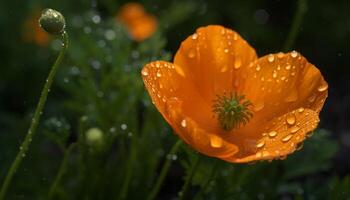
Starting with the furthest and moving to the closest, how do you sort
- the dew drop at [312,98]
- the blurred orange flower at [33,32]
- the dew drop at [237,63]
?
the blurred orange flower at [33,32]
the dew drop at [237,63]
the dew drop at [312,98]

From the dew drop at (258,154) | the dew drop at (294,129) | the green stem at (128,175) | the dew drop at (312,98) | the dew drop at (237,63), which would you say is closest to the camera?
the dew drop at (258,154)

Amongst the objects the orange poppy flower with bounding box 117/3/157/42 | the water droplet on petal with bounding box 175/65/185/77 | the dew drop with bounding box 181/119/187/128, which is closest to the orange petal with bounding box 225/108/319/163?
the dew drop with bounding box 181/119/187/128

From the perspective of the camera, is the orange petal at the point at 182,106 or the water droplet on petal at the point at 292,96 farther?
the water droplet on petal at the point at 292,96

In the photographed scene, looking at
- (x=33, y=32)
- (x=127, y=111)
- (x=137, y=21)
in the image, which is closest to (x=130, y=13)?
(x=137, y=21)

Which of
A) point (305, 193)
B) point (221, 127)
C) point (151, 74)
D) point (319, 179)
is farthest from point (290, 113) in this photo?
point (319, 179)

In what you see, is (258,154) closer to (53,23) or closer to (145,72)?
(145,72)

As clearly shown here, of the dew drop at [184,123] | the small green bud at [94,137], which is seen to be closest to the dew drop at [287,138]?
the dew drop at [184,123]

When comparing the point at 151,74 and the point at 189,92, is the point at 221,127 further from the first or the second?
the point at 151,74

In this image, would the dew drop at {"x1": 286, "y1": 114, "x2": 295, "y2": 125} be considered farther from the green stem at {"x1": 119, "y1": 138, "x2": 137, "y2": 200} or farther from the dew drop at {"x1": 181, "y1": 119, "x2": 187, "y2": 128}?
the green stem at {"x1": 119, "y1": 138, "x2": 137, "y2": 200}

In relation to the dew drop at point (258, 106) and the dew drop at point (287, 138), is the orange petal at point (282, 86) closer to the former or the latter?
the dew drop at point (258, 106)
